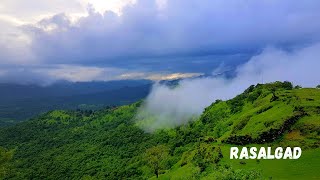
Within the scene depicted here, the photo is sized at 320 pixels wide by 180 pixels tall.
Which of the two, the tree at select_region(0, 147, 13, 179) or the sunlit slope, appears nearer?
the sunlit slope

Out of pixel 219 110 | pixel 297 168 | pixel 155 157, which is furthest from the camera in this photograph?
pixel 219 110

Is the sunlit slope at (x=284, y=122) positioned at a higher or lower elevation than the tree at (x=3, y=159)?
higher

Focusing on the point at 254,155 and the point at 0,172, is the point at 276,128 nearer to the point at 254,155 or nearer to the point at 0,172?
the point at 254,155

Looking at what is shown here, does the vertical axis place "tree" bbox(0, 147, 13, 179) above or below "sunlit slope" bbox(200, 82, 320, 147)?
below

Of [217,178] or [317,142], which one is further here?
[317,142]

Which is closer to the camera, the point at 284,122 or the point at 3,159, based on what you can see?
the point at 284,122

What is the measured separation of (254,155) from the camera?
85312 millimetres

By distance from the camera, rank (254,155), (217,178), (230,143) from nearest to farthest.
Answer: (217,178), (254,155), (230,143)

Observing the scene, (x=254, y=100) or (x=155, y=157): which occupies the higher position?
(x=254, y=100)

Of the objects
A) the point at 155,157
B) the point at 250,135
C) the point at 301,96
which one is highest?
the point at 301,96

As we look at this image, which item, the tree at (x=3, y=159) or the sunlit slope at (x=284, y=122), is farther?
the tree at (x=3, y=159)

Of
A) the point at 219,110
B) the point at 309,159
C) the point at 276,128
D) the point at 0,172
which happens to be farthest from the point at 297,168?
the point at 219,110

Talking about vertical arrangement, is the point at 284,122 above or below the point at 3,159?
above

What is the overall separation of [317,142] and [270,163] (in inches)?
453
